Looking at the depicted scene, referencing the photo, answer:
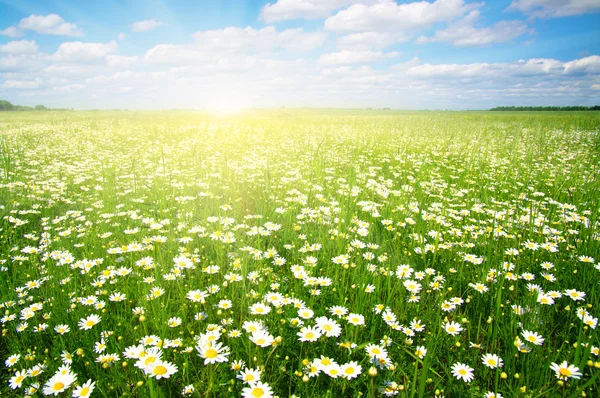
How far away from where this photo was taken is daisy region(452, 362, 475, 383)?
1.83 metres

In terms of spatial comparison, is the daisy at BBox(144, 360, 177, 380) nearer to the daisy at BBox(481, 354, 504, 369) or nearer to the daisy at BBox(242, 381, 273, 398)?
the daisy at BBox(242, 381, 273, 398)

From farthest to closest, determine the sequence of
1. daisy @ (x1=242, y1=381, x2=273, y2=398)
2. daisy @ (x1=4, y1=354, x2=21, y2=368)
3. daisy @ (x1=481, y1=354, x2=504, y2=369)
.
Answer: daisy @ (x1=4, y1=354, x2=21, y2=368) < daisy @ (x1=481, y1=354, x2=504, y2=369) < daisy @ (x1=242, y1=381, x2=273, y2=398)

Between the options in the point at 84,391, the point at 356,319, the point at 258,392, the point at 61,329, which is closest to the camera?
the point at 258,392

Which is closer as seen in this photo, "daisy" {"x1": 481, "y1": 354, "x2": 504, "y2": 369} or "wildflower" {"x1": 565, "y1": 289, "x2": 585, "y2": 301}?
"daisy" {"x1": 481, "y1": 354, "x2": 504, "y2": 369}

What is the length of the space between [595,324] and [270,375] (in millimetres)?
2201

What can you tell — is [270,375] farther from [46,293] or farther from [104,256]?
[104,256]

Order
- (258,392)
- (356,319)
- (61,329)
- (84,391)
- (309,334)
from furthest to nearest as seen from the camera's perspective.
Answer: (61,329)
(356,319)
(309,334)
(84,391)
(258,392)

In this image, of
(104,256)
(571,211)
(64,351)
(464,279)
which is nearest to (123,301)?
(64,351)

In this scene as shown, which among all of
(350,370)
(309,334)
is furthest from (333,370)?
(309,334)

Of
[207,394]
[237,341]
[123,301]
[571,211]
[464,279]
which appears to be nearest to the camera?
[207,394]

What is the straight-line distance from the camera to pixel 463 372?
1880 mm

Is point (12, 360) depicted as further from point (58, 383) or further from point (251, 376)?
point (251, 376)

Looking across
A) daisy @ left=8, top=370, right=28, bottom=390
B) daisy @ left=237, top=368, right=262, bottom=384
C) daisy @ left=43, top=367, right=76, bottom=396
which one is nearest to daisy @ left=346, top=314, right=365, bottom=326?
daisy @ left=237, top=368, right=262, bottom=384

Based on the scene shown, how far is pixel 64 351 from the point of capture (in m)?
2.01
